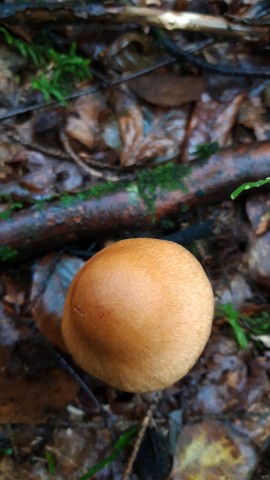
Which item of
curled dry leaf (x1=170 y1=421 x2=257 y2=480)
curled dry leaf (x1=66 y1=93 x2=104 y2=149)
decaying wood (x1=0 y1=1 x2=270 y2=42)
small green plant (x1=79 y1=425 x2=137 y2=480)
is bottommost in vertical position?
curled dry leaf (x1=170 y1=421 x2=257 y2=480)

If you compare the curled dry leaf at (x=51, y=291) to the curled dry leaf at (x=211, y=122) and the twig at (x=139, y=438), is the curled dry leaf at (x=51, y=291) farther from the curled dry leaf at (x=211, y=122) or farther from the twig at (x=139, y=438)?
the curled dry leaf at (x=211, y=122)

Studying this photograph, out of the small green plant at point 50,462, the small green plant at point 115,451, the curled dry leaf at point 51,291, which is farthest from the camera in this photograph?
the curled dry leaf at point 51,291

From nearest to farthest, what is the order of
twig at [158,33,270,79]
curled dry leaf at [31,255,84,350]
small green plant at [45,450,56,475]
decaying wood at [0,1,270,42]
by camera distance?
1. small green plant at [45,450,56,475]
2. curled dry leaf at [31,255,84,350]
3. decaying wood at [0,1,270,42]
4. twig at [158,33,270,79]

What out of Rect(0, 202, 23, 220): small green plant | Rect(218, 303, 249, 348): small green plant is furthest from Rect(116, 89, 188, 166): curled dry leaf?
Rect(218, 303, 249, 348): small green plant

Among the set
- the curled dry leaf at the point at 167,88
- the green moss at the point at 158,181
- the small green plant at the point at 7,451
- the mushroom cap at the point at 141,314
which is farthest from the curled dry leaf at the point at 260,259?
the small green plant at the point at 7,451

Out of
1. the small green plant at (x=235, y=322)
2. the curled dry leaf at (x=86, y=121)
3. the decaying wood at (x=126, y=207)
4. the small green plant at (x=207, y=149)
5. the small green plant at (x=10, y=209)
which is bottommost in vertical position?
the small green plant at (x=235, y=322)

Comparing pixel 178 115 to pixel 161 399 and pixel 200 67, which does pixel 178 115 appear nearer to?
pixel 200 67

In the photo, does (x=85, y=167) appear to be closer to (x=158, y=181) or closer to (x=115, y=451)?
(x=158, y=181)

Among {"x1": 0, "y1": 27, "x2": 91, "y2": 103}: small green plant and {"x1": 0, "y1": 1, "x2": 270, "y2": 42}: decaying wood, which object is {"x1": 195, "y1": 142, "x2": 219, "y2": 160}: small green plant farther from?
{"x1": 0, "y1": 27, "x2": 91, "y2": 103}: small green plant

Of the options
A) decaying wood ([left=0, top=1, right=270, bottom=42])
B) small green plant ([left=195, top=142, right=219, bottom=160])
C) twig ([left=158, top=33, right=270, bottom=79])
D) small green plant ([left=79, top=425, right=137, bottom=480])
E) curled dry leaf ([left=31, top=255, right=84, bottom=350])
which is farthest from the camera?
twig ([left=158, top=33, right=270, bottom=79])
